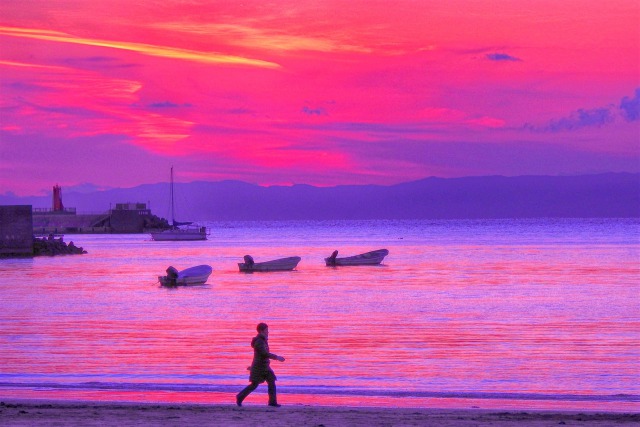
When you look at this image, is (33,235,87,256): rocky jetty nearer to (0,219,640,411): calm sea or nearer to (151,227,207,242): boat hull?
(0,219,640,411): calm sea

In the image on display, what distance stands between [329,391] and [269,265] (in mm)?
50220

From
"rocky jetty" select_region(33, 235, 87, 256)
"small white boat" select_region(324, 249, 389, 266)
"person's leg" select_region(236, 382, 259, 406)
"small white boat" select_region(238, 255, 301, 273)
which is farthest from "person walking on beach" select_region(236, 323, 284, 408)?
"rocky jetty" select_region(33, 235, 87, 256)

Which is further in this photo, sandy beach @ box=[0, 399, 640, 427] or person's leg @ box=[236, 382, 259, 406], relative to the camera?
person's leg @ box=[236, 382, 259, 406]

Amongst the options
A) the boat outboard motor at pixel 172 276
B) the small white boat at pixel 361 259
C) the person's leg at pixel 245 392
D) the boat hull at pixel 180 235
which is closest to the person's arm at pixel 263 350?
the person's leg at pixel 245 392

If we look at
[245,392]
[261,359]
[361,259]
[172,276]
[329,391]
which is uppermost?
[261,359]

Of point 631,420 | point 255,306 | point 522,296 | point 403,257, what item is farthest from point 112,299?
point 403,257

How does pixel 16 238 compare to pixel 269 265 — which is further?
pixel 16 238

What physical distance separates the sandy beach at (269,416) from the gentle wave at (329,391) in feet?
8.33

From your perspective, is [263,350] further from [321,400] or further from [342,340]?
[342,340]

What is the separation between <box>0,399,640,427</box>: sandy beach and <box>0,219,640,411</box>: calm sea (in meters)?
1.87

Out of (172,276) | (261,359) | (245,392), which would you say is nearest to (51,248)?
(172,276)

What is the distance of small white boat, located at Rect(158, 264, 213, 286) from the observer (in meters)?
53.8

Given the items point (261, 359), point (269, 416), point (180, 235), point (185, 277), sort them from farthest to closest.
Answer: point (180, 235) < point (185, 277) < point (261, 359) < point (269, 416)

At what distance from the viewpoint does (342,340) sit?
92.2ft
